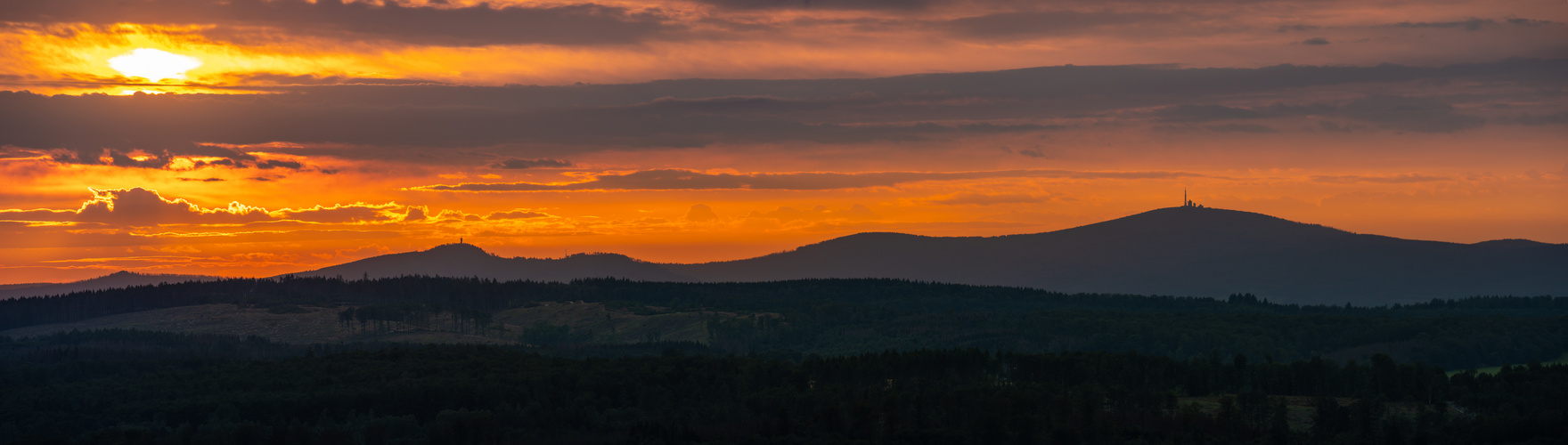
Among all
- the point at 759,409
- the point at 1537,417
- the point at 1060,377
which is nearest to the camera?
the point at 1537,417

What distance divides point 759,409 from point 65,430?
98301mm

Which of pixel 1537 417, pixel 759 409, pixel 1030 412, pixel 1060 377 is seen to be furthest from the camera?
pixel 1060 377

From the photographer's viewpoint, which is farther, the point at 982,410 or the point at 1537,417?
the point at 982,410

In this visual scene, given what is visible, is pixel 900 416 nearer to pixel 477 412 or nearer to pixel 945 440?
pixel 945 440

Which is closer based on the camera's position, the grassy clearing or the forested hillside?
the forested hillside

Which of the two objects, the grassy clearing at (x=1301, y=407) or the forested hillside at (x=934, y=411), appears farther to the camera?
the grassy clearing at (x=1301, y=407)

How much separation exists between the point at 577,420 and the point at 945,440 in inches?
2447

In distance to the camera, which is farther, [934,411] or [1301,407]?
[1301,407]

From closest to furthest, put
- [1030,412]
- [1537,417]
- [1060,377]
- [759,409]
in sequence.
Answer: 1. [1537,417]
2. [1030,412]
3. [759,409]
4. [1060,377]

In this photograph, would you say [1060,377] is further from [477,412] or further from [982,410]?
[477,412]

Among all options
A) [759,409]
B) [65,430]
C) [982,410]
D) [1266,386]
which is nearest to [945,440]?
[982,410]

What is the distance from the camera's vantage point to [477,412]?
180 metres

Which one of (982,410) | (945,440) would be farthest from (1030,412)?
(945,440)

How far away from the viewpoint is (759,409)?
179 metres
